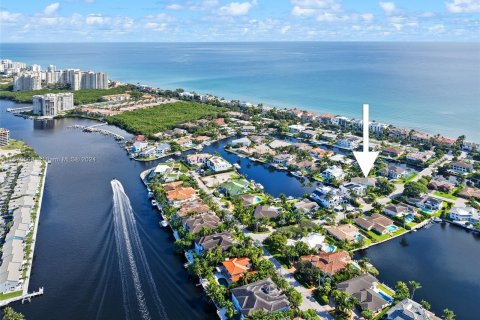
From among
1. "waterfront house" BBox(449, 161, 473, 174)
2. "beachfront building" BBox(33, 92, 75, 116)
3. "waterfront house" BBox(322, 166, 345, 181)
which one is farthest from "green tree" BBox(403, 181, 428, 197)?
"beachfront building" BBox(33, 92, 75, 116)

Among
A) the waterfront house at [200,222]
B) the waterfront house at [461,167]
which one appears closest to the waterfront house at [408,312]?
the waterfront house at [200,222]

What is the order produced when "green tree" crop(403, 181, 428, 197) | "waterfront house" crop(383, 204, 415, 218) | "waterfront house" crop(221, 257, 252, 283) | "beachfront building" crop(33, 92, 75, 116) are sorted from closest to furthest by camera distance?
"waterfront house" crop(221, 257, 252, 283) < "waterfront house" crop(383, 204, 415, 218) < "green tree" crop(403, 181, 428, 197) < "beachfront building" crop(33, 92, 75, 116)

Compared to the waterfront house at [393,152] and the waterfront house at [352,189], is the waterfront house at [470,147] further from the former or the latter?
the waterfront house at [352,189]

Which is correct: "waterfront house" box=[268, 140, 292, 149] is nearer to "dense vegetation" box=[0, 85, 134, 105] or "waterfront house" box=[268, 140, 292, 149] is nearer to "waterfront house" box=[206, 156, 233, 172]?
"waterfront house" box=[206, 156, 233, 172]

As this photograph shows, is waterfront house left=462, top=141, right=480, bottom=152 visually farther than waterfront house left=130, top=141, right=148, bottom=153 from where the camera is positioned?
No

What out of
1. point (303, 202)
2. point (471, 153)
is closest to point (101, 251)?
point (303, 202)

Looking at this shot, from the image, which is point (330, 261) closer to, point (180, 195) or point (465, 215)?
point (465, 215)

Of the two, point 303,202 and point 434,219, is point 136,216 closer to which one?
point 303,202
